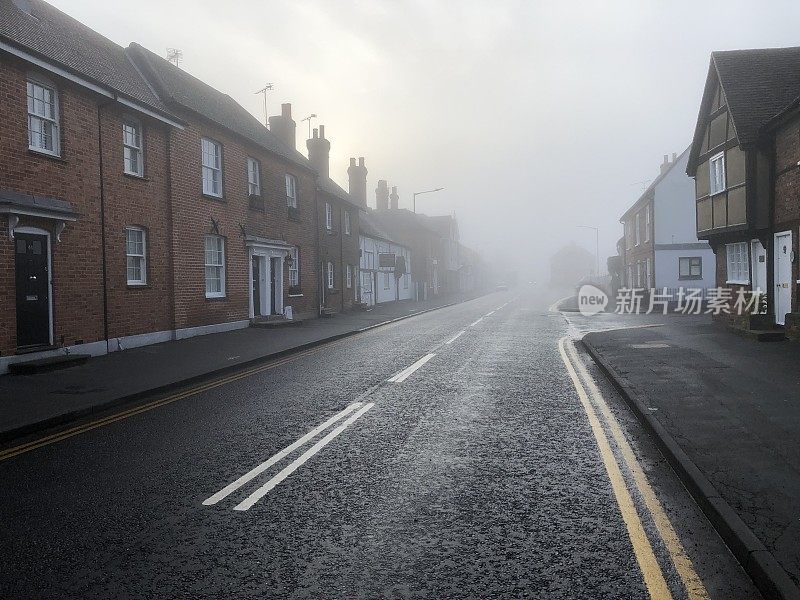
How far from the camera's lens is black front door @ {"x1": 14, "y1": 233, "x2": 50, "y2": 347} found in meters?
12.4

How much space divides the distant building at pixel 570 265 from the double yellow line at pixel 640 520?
135691 mm

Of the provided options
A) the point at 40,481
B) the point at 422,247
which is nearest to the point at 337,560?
the point at 40,481

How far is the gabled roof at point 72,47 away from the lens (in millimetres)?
13281

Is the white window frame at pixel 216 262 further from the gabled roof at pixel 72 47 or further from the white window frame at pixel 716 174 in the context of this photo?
the white window frame at pixel 716 174

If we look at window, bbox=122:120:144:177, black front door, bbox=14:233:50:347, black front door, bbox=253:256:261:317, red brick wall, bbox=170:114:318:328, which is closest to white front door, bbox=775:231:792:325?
red brick wall, bbox=170:114:318:328

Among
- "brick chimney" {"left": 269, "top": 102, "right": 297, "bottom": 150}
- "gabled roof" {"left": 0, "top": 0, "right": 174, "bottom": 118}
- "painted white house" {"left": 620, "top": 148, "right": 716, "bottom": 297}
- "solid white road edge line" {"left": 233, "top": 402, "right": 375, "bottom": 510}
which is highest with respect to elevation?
"brick chimney" {"left": 269, "top": 102, "right": 297, "bottom": 150}

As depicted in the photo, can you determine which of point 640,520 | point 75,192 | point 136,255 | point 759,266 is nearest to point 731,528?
point 640,520

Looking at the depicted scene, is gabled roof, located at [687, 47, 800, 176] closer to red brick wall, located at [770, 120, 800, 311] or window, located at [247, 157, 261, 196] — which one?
red brick wall, located at [770, 120, 800, 311]

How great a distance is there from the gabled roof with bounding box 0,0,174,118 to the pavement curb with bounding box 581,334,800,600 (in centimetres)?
1324

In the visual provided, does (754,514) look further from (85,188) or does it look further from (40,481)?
(85,188)

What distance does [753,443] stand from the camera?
6.22 meters

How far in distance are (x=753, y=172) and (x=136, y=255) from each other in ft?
58.4

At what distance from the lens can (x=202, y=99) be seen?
22.1 metres

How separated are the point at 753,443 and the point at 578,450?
170 cm
